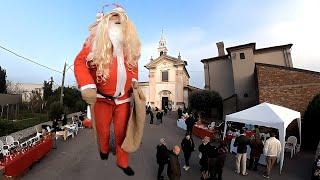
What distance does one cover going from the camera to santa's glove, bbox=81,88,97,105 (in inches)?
95.0

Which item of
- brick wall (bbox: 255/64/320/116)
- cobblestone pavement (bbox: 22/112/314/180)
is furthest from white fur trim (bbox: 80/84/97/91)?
brick wall (bbox: 255/64/320/116)

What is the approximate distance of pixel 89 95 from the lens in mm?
2434

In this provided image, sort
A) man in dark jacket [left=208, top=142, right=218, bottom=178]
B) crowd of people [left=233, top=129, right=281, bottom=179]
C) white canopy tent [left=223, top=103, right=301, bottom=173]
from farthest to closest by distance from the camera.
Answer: white canopy tent [left=223, top=103, right=301, bottom=173] → crowd of people [left=233, top=129, right=281, bottom=179] → man in dark jacket [left=208, top=142, right=218, bottom=178]

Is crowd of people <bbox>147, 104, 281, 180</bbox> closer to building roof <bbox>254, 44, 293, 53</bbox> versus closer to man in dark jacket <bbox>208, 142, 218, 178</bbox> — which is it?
man in dark jacket <bbox>208, 142, 218, 178</bbox>

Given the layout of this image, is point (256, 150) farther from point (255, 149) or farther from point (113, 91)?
point (113, 91)

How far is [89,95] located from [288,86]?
22.2m

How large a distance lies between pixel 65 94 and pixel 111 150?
87.9ft

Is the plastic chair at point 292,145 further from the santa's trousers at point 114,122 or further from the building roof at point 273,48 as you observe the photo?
the building roof at point 273,48

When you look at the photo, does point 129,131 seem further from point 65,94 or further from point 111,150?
point 65,94

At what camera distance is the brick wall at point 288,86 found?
71.3 ft

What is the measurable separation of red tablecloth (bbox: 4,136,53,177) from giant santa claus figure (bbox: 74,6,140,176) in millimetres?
8750

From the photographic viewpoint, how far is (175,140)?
20.0 m

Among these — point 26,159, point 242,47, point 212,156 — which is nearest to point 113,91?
point 212,156

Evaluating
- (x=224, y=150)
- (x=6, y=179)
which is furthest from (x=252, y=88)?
(x=6, y=179)
